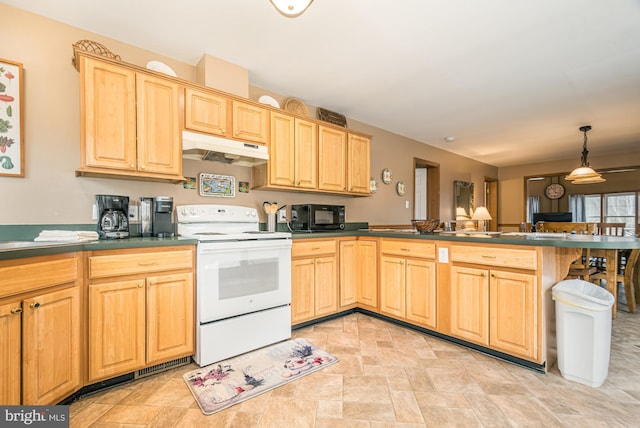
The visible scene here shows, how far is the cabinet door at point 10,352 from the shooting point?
1316 millimetres

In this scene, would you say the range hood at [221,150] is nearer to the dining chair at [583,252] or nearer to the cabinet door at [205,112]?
the cabinet door at [205,112]

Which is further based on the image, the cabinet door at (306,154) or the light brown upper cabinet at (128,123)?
the cabinet door at (306,154)

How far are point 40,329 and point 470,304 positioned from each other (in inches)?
109

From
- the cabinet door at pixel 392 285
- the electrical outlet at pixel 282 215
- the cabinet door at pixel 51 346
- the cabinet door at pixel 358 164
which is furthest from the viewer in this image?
the cabinet door at pixel 358 164

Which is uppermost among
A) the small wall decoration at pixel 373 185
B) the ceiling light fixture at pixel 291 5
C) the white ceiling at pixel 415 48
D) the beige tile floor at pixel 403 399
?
the white ceiling at pixel 415 48

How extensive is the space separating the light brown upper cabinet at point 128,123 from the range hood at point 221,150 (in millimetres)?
111

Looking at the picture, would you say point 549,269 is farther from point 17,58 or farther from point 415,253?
point 17,58

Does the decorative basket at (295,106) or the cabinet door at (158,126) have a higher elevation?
the decorative basket at (295,106)

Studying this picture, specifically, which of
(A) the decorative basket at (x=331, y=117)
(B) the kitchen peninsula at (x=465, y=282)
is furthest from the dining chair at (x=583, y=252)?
(A) the decorative basket at (x=331, y=117)

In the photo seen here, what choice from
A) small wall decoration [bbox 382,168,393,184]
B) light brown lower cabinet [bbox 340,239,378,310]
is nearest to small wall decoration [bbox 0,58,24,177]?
light brown lower cabinet [bbox 340,239,378,310]

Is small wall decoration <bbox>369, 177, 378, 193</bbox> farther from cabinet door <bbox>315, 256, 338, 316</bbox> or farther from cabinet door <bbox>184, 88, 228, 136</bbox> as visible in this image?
cabinet door <bbox>184, 88, 228, 136</bbox>

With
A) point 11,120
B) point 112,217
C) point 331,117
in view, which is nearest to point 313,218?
point 331,117

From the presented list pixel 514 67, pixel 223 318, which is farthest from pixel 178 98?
pixel 514 67

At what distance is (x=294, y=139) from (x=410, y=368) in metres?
2.31
